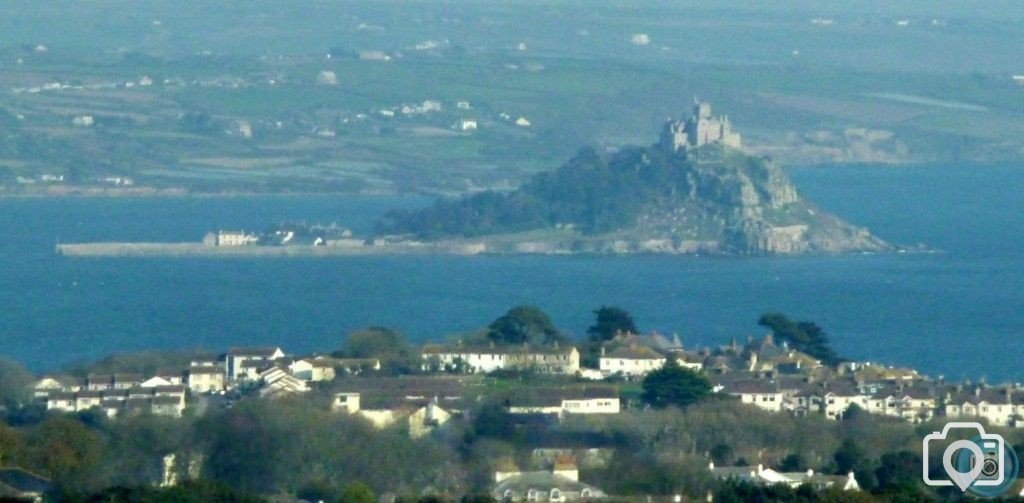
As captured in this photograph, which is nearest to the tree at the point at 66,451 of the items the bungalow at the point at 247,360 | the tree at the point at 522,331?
the bungalow at the point at 247,360

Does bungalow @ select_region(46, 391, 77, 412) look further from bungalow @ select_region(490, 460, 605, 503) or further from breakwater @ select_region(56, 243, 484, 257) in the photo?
breakwater @ select_region(56, 243, 484, 257)

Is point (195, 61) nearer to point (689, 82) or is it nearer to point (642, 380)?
point (689, 82)

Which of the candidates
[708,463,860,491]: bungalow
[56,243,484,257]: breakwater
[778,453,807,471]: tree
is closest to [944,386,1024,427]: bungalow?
[778,453,807,471]: tree

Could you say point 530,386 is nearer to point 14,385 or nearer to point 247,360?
point 247,360

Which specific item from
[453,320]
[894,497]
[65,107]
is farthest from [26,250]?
[894,497]

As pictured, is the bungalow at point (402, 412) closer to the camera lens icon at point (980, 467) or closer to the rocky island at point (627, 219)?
the camera lens icon at point (980, 467)

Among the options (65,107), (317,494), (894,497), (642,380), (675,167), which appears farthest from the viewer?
(65,107)
